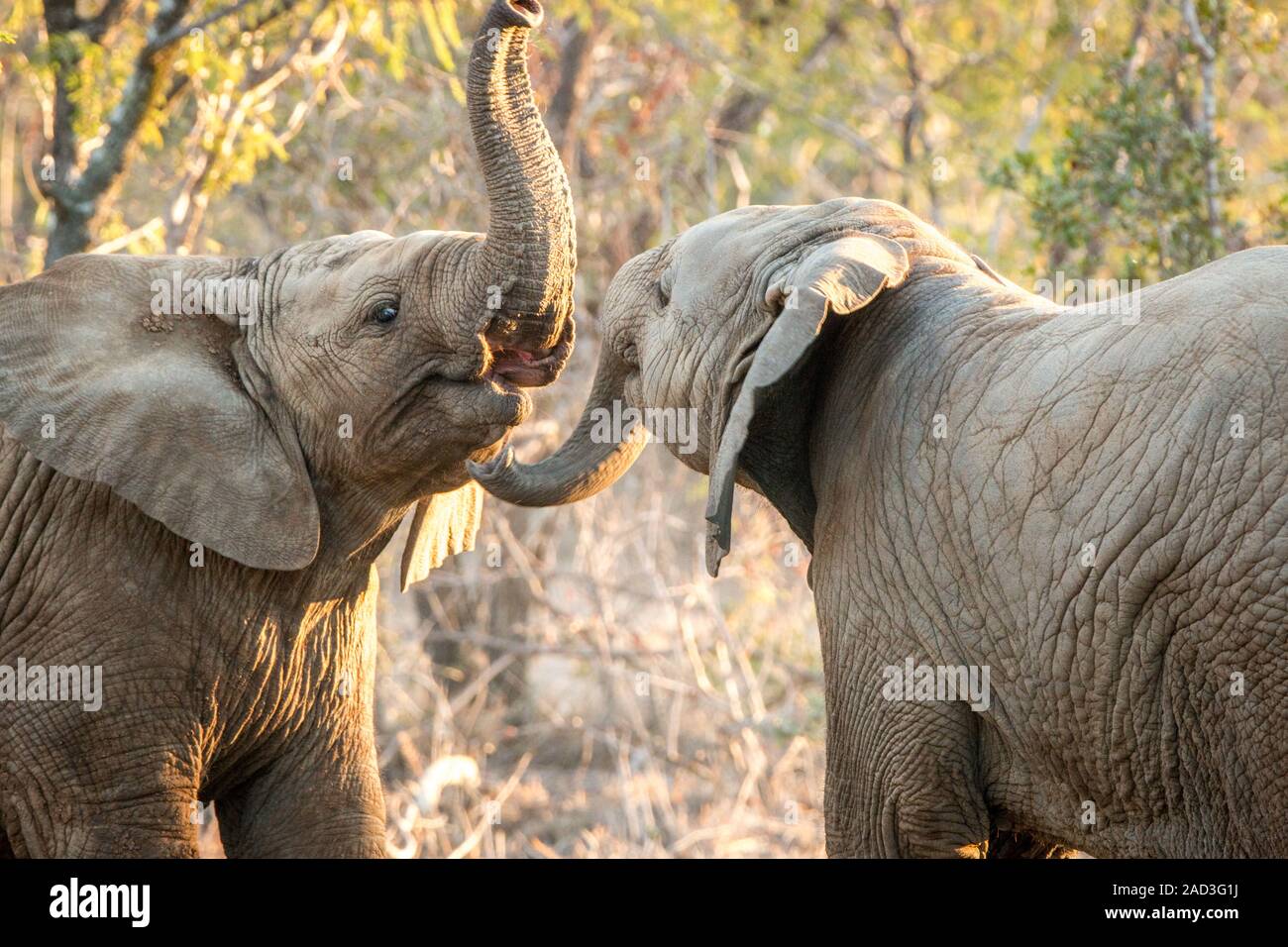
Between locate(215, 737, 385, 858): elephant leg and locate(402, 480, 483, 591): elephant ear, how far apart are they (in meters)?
0.56

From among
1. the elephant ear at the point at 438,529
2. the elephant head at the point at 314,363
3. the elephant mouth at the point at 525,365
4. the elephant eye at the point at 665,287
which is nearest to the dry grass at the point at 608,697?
the elephant ear at the point at 438,529

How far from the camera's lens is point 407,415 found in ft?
16.2

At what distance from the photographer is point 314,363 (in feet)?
16.4

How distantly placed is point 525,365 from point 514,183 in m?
0.50

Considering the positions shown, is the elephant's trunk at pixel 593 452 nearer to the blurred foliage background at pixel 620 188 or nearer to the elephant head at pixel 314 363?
the elephant head at pixel 314 363

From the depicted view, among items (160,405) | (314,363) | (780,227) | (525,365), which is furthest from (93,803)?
(780,227)

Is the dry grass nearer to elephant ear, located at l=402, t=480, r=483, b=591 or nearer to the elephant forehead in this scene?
elephant ear, located at l=402, t=480, r=483, b=591

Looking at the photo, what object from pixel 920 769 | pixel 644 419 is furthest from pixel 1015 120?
pixel 920 769

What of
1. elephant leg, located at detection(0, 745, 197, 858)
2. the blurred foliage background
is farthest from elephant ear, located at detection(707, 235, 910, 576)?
the blurred foliage background

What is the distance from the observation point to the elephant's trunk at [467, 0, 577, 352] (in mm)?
4746

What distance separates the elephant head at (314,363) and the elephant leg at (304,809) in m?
0.68

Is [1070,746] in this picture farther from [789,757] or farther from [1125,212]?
[789,757]
